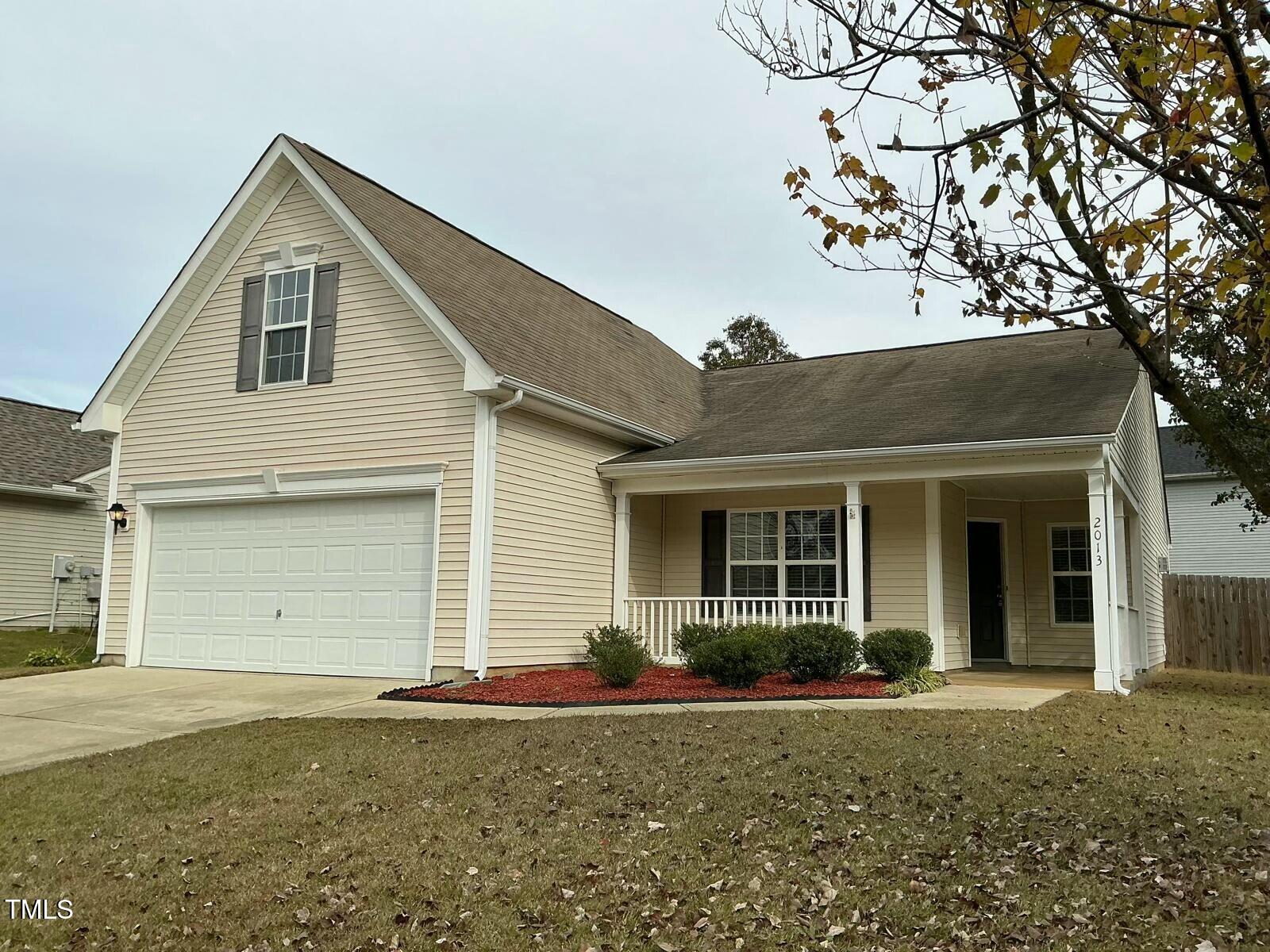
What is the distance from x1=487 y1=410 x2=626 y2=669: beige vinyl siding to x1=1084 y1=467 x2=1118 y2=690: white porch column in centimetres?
629

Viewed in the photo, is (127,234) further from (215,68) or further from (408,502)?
(408,502)

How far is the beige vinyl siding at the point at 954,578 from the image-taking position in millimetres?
14133

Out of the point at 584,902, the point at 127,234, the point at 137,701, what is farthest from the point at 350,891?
the point at 127,234

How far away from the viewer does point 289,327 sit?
14.0 metres

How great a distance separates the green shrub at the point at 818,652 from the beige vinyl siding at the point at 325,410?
3.83m

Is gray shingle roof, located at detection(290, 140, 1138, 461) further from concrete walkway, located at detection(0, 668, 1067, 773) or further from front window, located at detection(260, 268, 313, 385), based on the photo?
concrete walkway, located at detection(0, 668, 1067, 773)

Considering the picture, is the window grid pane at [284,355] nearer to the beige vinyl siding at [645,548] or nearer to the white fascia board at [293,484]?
the white fascia board at [293,484]

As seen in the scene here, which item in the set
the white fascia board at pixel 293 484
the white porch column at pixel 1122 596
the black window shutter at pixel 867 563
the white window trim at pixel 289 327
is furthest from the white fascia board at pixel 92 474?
the white porch column at pixel 1122 596

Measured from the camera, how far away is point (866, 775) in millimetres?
7059

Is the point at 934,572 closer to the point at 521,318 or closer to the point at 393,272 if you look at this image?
the point at 521,318

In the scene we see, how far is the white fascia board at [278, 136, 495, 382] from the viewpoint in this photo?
1205cm

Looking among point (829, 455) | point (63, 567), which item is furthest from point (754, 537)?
point (63, 567)

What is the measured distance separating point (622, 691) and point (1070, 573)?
27.7ft

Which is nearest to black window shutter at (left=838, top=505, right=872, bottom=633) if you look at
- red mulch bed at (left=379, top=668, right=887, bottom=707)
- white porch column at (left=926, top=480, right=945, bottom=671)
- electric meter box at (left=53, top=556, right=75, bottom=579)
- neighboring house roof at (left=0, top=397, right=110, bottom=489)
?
white porch column at (left=926, top=480, right=945, bottom=671)
